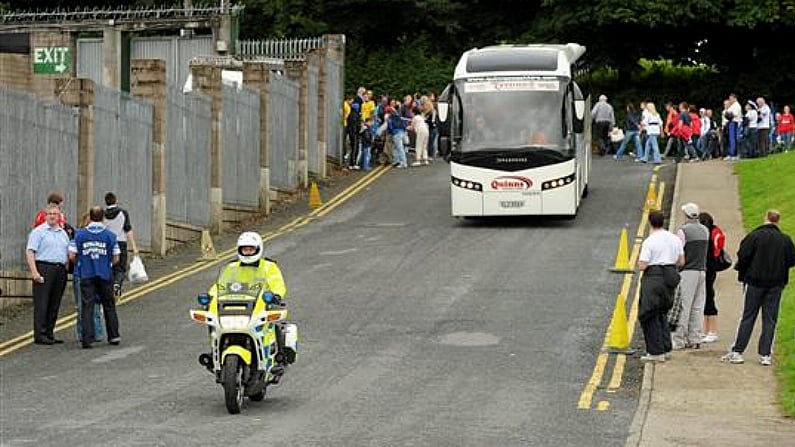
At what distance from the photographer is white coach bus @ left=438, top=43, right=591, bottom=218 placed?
33656mm

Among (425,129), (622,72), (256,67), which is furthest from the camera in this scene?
(622,72)

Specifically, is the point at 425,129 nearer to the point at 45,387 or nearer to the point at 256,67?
the point at 256,67

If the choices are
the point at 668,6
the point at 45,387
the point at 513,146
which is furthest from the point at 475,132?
the point at 668,6

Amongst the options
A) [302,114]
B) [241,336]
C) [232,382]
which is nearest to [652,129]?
[302,114]

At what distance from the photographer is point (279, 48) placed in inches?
1800

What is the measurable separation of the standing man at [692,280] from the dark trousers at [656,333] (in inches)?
34.7

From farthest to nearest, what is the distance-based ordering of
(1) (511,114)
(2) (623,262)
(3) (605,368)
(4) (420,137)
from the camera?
(4) (420,137), (1) (511,114), (2) (623,262), (3) (605,368)

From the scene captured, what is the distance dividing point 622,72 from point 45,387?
39.9 metres

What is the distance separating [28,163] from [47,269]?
4.39 meters

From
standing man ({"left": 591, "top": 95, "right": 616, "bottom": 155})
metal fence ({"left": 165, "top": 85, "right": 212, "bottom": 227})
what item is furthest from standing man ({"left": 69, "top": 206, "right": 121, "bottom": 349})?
standing man ({"left": 591, "top": 95, "right": 616, "bottom": 155})

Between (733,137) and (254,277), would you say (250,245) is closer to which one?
(254,277)

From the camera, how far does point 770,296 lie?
20.5m

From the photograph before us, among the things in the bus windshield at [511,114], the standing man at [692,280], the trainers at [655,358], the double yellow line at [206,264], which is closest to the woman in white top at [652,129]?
the double yellow line at [206,264]

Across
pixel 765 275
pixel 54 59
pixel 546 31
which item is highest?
pixel 546 31
